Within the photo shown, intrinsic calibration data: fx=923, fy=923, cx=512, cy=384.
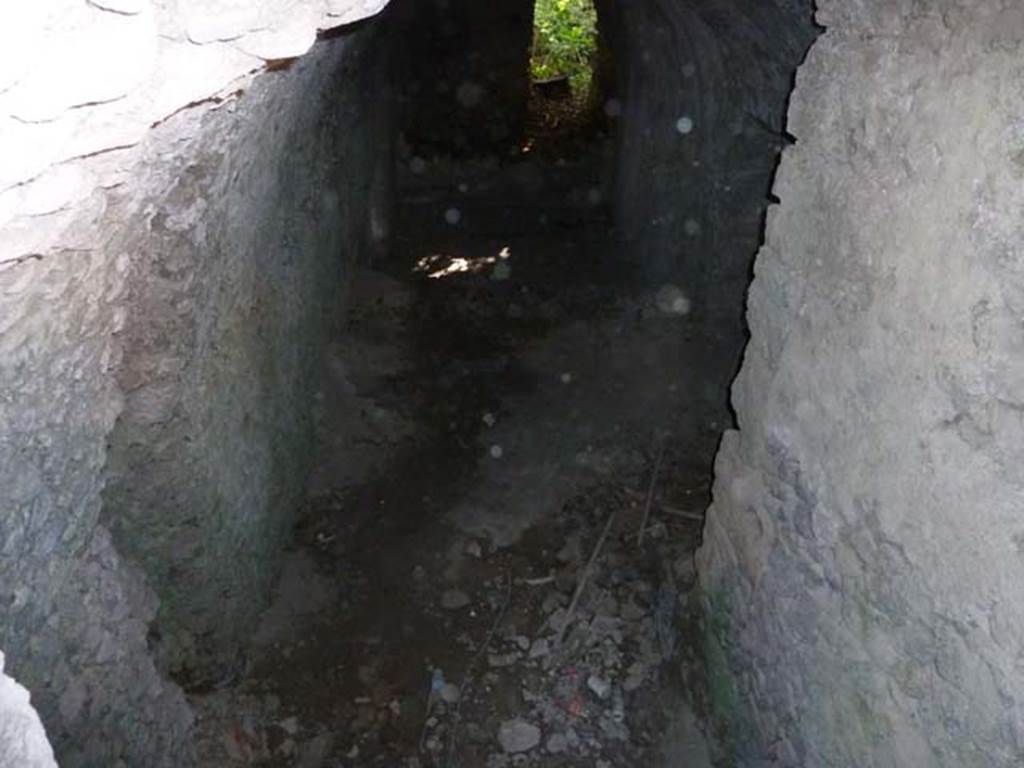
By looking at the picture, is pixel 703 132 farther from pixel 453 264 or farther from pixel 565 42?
pixel 565 42

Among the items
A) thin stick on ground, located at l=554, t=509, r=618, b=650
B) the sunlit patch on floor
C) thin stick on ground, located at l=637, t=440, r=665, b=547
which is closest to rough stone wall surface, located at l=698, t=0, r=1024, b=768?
thin stick on ground, located at l=554, t=509, r=618, b=650

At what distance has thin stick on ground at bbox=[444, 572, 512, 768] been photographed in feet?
12.5

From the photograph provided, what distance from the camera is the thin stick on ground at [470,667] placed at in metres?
3.81

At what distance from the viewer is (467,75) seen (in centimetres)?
954

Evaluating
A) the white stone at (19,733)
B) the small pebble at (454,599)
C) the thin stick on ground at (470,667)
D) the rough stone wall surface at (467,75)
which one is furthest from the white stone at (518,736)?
the rough stone wall surface at (467,75)

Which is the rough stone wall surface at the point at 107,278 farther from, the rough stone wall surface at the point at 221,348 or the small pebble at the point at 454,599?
the small pebble at the point at 454,599

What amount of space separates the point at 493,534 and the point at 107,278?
2.87 metres

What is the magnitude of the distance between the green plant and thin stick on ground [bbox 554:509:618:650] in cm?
697

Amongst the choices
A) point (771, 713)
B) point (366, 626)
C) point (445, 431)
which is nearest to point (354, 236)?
point (445, 431)

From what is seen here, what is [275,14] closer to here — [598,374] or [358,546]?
[358,546]

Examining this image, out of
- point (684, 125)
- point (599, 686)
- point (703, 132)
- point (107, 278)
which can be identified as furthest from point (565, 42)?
point (107, 278)

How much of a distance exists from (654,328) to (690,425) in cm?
122

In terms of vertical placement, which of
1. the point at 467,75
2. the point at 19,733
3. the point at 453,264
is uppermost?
the point at 19,733

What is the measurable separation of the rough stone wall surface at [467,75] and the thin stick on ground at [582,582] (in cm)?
560
